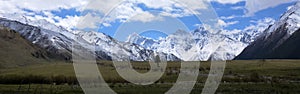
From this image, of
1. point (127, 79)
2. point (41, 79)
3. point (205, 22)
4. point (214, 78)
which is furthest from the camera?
point (41, 79)

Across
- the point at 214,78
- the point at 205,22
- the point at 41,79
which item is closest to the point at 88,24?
the point at 205,22

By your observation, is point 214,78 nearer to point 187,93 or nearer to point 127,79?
point 127,79

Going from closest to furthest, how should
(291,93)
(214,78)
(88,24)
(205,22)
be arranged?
(205,22) → (88,24) → (291,93) → (214,78)

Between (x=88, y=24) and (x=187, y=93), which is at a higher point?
(x=88, y=24)

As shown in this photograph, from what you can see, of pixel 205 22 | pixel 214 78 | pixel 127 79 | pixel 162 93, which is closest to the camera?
pixel 205 22

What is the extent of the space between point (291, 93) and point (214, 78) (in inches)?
1334

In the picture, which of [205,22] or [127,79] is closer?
[205,22]

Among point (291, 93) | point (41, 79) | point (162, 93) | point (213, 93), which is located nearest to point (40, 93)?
point (162, 93)

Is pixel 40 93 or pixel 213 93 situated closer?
pixel 213 93

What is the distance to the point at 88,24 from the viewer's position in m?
48.5

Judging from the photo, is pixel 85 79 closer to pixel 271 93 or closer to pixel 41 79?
pixel 41 79

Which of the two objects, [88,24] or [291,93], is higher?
[88,24]

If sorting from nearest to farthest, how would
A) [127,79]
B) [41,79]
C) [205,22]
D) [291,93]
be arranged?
1. [205,22]
2. [291,93]
3. [127,79]
4. [41,79]

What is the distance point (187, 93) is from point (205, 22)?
14.2 metres
